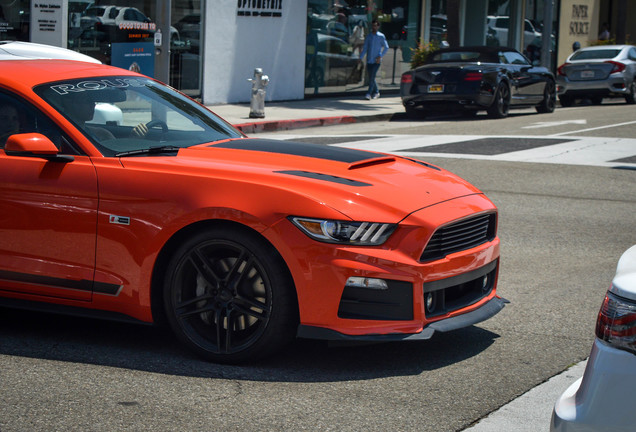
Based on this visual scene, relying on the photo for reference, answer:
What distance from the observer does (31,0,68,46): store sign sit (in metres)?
18.2

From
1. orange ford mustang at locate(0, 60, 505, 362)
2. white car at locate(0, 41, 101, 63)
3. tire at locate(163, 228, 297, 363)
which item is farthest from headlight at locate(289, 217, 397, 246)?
white car at locate(0, 41, 101, 63)

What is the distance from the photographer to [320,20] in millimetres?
25688

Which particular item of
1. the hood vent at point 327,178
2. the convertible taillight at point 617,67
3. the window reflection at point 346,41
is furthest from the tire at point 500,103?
the hood vent at point 327,178

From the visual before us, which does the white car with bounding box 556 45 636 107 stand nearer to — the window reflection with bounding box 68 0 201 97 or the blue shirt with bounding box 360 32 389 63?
the blue shirt with bounding box 360 32 389 63

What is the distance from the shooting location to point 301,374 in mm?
4863

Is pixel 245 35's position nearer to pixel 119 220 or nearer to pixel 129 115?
pixel 129 115

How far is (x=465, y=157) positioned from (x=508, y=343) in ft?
27.8

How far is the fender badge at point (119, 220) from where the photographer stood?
16.4ft

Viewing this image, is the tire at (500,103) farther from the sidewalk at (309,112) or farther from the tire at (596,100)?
the tire at (596,100)

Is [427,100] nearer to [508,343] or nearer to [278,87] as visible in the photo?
[278,87]

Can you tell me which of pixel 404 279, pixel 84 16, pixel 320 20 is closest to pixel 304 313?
pixel 404 279

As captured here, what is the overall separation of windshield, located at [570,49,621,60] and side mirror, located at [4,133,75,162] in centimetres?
2352

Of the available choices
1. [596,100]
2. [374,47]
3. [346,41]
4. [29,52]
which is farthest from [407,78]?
[29,52]

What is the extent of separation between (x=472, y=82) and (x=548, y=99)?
3.93 meters
